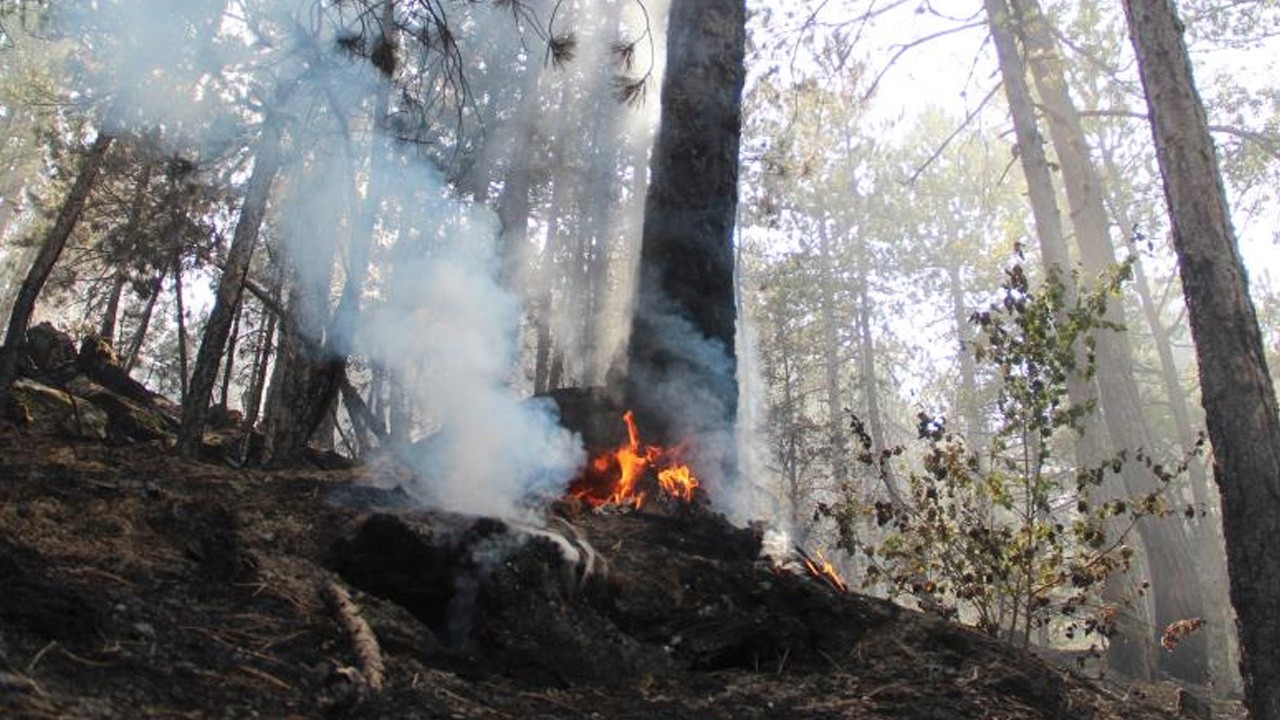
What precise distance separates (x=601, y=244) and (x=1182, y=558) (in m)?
12.8


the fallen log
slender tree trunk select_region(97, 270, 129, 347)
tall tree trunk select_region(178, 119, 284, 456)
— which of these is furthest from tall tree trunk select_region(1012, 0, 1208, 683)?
slender tree trunk select_region(97, 270, 129, 347)

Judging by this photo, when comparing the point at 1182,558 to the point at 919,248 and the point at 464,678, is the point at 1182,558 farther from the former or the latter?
the point at 919,248

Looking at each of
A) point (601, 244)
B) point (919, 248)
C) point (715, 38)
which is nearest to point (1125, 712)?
point (715, 38)

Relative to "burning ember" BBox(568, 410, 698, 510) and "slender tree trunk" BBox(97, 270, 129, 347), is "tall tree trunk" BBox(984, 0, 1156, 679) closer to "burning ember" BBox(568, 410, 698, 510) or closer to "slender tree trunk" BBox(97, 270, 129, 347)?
"burning ember" BBox(568, 410, 698, 510)

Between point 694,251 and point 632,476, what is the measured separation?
2.00 metres

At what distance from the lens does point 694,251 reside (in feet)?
23.1

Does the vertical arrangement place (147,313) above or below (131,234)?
below

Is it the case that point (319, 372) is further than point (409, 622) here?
Yes

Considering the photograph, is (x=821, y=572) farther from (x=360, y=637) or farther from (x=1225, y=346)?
(x=360, y=637)

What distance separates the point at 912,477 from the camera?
19.9 feet

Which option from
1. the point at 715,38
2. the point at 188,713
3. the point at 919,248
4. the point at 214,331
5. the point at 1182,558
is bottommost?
the point at 188,713

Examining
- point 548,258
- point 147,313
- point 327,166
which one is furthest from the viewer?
point 548,258

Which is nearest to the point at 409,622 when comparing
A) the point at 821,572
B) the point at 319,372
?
the point at 821,572

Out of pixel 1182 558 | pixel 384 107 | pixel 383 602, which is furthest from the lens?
pixel 1182 558
